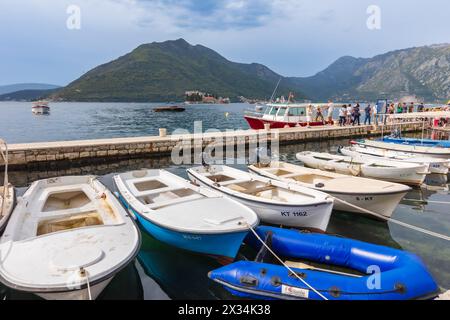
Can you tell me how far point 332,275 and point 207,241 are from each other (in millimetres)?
2460

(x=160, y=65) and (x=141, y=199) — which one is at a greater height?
(x=160, y=65)

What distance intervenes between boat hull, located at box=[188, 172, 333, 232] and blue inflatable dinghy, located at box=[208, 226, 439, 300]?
114 cm

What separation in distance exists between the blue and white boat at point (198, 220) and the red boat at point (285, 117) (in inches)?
791

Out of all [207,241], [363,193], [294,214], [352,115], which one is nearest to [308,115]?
[352,115]

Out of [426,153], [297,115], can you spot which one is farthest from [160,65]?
[426,153]

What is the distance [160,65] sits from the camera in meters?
190

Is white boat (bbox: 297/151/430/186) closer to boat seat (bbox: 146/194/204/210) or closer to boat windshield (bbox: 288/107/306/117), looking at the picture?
boat seat (bbox: 146/194/204/210)

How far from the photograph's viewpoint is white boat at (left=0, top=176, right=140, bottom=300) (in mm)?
4238

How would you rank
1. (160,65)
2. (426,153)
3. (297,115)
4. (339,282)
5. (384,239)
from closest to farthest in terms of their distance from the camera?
(339,282)
(384,239)
(426,153)
(297,115)
(160,65)

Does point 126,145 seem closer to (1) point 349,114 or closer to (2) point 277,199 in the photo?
(2) point 277,199
